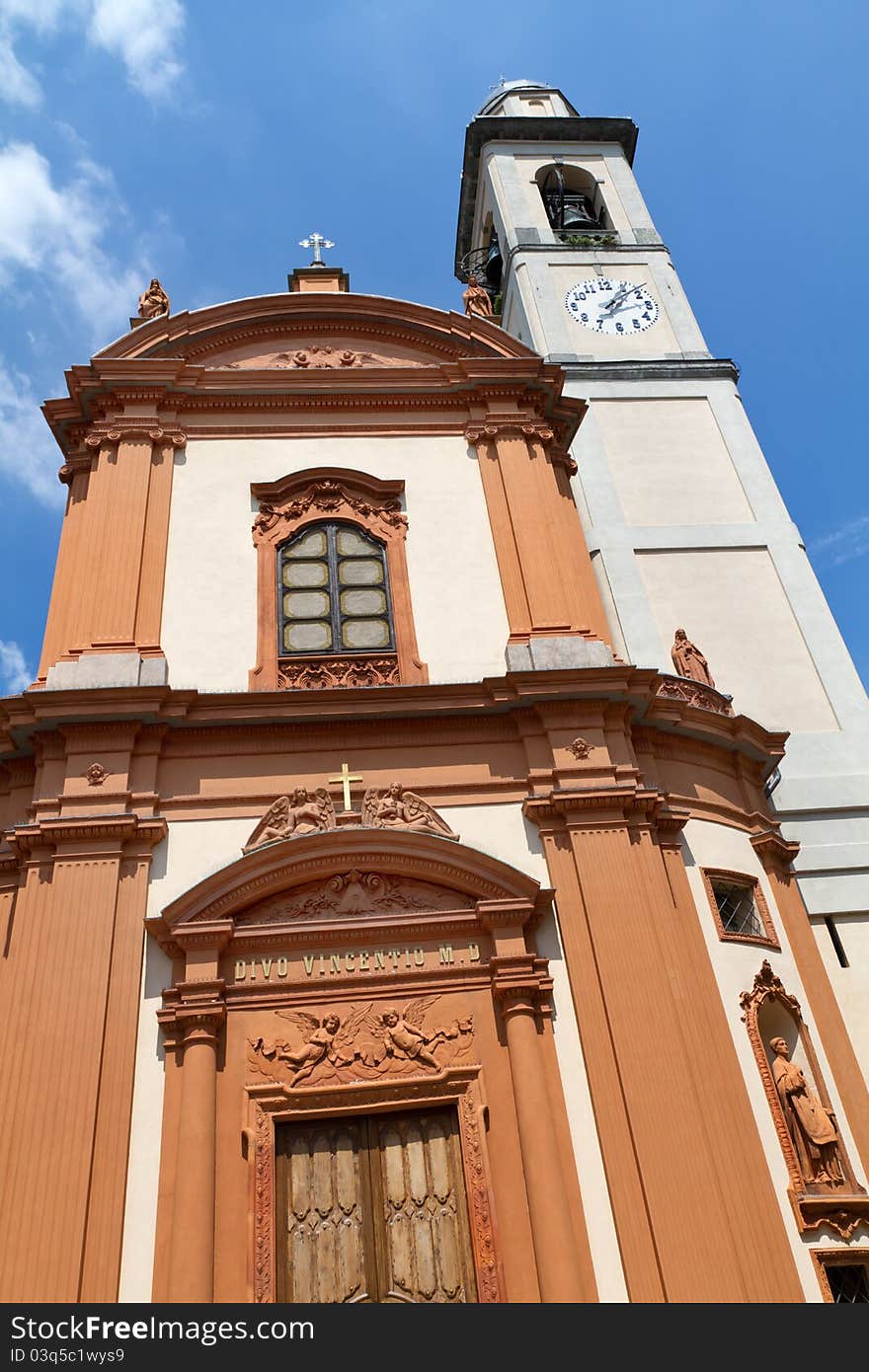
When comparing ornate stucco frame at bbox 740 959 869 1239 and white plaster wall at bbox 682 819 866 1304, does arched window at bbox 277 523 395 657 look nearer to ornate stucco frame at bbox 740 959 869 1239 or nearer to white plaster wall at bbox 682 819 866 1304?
white plaster wall at bbox 682 819 866 1304

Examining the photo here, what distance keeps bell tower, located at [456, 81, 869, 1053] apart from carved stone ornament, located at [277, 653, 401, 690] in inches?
203

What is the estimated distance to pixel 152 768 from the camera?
10188 millimetres

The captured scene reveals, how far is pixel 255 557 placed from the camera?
480 inches

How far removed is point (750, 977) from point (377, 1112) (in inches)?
150

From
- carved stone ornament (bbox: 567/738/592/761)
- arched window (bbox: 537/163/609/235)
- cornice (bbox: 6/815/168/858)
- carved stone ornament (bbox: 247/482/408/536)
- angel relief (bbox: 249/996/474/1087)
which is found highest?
arched window (bbox: 537/163/609/235)

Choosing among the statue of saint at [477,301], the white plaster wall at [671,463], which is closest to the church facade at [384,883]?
the statue of saint at [477,301]

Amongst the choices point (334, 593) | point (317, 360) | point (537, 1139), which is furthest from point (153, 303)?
point (537, 1139)

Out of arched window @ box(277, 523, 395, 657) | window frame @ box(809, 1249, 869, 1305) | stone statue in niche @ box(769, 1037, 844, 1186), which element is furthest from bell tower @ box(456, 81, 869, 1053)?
arched window @ box(277, 523, 395, 657)

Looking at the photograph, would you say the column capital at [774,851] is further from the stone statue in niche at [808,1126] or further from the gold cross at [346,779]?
the gold cross at [346,779]

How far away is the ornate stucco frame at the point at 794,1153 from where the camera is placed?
899 centimetres

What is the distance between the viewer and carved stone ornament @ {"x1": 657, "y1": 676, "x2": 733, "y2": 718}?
1213 centimetres

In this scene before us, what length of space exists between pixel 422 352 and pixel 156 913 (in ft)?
27.6
